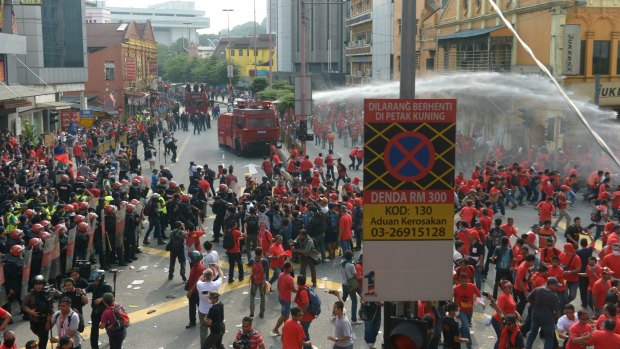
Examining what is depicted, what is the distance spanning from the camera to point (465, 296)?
11.9m

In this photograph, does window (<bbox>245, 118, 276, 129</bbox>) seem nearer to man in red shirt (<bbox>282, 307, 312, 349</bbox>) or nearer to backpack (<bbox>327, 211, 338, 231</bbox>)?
backpack (<bbox>327, 211, 338, 231</bbox>)

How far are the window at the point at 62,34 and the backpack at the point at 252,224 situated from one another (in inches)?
1400

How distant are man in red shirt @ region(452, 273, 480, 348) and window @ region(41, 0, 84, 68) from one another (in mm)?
42517

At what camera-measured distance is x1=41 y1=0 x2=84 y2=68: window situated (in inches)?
1949

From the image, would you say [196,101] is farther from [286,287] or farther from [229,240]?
[286,287]

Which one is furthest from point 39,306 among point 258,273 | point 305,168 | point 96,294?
point 305,168

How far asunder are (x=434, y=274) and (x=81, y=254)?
10.9m

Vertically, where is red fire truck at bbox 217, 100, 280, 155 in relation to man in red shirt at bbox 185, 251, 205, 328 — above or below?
above

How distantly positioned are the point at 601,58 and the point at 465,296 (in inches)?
999

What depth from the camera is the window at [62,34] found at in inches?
1949

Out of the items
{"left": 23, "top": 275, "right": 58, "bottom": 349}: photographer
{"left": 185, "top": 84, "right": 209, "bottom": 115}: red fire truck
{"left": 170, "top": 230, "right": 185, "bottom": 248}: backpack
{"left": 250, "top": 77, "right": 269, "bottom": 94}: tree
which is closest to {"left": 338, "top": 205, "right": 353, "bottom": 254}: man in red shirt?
{"left": 170, "top": 230, "right": 185, "bottom": 248}: backpack

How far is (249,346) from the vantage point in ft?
33.0

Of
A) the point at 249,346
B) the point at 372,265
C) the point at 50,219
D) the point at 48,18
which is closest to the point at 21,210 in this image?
the point at 50,219

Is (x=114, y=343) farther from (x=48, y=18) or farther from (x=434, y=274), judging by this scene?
(x=48, y=18)
